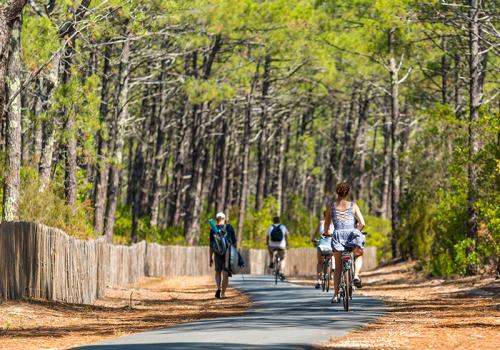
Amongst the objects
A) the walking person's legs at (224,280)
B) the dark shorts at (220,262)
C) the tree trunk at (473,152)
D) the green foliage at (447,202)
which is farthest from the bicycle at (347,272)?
the tree trunk at (473,152)

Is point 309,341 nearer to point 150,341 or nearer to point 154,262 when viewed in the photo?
point 150,341

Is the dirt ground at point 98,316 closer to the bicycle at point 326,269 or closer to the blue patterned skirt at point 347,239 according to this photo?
the bicycle at point 326,269

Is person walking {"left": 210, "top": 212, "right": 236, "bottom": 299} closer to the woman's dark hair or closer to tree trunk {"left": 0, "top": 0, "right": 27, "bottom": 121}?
the woman's dark hair

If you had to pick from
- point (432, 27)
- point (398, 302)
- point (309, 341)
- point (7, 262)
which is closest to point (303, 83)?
point (432, 27)

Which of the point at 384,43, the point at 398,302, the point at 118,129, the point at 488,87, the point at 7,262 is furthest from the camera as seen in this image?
the point at 488,87

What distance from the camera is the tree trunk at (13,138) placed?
22906mm

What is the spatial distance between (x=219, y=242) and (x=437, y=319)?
743 cm

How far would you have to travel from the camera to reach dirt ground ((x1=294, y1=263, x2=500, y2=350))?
12672mm

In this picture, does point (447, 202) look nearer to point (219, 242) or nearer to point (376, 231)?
point (219, 242)

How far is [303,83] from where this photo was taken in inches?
2483

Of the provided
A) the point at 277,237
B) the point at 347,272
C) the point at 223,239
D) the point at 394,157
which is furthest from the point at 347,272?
the point at 394,157

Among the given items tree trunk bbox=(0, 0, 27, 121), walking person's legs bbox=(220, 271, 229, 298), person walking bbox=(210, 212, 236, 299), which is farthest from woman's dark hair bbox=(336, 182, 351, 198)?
walking person's legs bbox=(220, 271, 229, 298)

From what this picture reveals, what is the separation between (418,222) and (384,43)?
1244 cm

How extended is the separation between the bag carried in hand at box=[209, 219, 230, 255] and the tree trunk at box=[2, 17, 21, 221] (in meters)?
4.01
